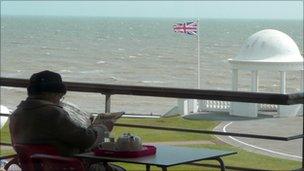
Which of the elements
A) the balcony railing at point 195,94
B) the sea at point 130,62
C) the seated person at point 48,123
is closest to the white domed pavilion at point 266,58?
the sea at point 130,62

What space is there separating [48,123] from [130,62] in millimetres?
80896

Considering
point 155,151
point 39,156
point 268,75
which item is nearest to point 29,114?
point 39,156

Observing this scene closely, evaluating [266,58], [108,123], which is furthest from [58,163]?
[266,58]

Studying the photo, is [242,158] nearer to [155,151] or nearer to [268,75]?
[155,151]

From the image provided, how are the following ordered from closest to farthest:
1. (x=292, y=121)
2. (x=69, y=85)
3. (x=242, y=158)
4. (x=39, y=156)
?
(x=39, y=156)
(x=69, y=85)
(x=242, y=158)
(x=292, y=121)

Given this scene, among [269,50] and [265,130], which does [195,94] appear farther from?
[269,50]

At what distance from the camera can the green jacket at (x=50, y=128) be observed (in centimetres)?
421

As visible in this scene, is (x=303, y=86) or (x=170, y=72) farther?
(x=170, y=72)

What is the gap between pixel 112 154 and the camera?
166 inches

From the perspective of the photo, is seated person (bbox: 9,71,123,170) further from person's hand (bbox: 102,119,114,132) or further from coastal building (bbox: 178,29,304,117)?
coastal building (bbox: 178,29,304,117)

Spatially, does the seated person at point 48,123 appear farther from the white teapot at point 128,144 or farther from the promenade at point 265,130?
the promenade at point 265,130

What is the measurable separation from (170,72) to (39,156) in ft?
225

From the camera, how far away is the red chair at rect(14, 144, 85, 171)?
4062mm

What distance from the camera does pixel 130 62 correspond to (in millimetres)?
85062
